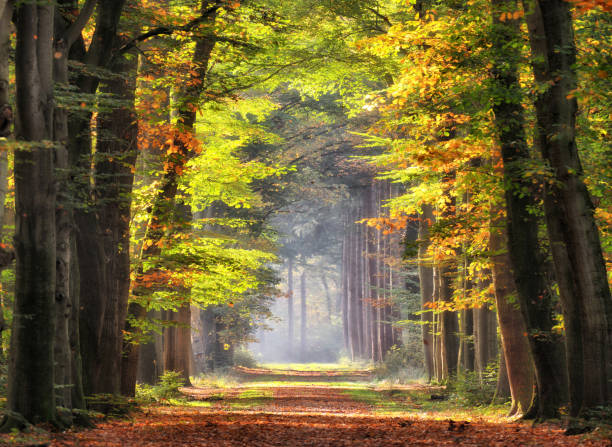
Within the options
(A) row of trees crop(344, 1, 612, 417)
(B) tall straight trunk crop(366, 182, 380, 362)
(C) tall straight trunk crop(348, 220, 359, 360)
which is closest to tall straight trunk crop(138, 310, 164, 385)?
(A) row of trees crop(344, 1, 612, 417)

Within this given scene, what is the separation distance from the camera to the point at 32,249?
882cm

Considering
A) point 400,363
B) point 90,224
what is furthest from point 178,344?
point 400,363

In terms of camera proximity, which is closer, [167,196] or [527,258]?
[527,258]

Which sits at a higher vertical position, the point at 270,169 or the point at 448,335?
the point at 270,169

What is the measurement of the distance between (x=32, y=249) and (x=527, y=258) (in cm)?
798

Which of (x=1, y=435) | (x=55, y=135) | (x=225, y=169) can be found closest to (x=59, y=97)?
(x=55, y=135)

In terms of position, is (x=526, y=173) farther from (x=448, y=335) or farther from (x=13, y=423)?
(x=448, y=335)

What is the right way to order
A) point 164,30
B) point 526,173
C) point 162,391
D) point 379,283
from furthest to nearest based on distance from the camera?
point 379,283
point 162,391
point 164,30
point 526,173

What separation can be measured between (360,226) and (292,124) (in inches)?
617

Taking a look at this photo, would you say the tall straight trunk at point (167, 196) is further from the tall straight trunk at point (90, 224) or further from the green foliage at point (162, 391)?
the tall straight trunk at point (90, 224)

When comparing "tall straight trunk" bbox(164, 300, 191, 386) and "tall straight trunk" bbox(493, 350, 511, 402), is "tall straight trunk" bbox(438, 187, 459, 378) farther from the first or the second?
"tall straight trunk" bbox(164, 300, 191, 386)

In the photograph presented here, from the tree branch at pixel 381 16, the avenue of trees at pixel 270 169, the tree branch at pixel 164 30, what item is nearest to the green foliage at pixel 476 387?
the avenue of trees at pixel 270 169

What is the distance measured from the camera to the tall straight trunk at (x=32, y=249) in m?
8.82

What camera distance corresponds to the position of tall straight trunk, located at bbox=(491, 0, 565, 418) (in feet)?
37.9
